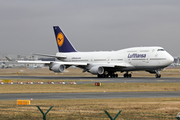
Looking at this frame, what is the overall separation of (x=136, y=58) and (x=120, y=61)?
13.1 feet

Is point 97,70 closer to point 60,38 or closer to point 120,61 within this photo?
point 120,61

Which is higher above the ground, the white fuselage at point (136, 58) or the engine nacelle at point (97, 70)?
the white fuselage at point (136, 58)

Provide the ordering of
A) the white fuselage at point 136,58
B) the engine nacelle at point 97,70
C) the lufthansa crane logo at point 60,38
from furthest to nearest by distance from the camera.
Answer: the lufthansa crane logo at point 60,38 → the engine nacelle at point 97,70 → the white fuselage at point 136,58

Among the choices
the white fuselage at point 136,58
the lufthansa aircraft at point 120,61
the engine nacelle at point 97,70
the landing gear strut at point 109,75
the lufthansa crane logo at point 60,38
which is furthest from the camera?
the lufthansa crane logo at point 60,38

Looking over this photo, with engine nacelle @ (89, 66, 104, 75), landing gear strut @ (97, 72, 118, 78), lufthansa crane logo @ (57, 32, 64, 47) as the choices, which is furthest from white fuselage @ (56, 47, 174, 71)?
lufthansa crane logo @ (57, 32, 64, 47)

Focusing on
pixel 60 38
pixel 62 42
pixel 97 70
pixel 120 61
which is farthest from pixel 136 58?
pixel 60 38

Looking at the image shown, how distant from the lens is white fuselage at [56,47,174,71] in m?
60.5

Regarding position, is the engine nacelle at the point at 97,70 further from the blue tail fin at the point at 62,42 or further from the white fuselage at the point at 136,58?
the blue tail fin at the point at 62,42

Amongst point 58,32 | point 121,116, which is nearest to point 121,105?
point 121,116

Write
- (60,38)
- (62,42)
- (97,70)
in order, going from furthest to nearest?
(60,38) → (62,42) → (97,70)

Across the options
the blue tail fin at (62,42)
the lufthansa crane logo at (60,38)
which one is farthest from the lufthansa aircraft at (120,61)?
the lufthansa crane logo at (60,38)

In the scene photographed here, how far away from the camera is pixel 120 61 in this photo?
6550cm

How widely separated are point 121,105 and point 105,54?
4702cm

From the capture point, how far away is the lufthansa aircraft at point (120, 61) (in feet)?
200
